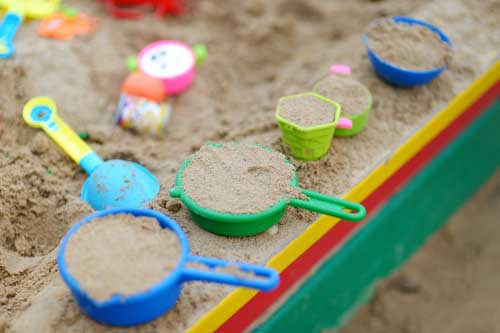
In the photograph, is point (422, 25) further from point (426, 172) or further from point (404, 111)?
point (426, 172)

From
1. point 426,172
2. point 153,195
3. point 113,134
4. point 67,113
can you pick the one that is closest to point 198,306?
point 153,195

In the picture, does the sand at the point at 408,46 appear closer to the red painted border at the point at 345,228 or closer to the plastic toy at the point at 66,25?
the red painted border at the point at 345,228

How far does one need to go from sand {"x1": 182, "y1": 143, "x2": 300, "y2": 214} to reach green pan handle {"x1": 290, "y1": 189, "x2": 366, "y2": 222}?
3 centimetres

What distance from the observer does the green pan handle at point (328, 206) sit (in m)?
1.25

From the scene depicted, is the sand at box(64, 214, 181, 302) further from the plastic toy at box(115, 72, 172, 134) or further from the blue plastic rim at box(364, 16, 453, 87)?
the blue plastic rim at box(364, 16, 453, 87)

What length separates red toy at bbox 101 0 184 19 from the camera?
2.30m

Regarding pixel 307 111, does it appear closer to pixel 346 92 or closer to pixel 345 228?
pixel 346 92

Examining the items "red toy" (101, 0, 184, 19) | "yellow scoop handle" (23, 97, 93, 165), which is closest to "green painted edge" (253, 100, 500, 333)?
"yellow scoop handle" (23, 97, 93, 165)

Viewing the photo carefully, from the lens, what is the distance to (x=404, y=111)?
1692mm

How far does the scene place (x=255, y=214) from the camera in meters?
1.23

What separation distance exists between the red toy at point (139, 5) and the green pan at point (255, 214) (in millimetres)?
1225

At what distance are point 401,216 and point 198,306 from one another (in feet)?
3.12

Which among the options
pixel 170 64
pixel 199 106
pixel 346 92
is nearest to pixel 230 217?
pixel 346 92

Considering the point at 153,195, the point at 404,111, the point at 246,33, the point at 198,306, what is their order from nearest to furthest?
the point at 198,306 → the point at 153,195 → the point at 404,111 → the point at 246,33
